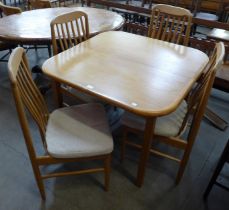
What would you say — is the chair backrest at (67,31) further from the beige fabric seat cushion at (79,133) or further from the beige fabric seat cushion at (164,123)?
the beige fabric seat cushion at (164,123)

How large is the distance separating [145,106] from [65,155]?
0.54 m

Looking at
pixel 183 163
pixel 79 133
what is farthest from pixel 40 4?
pixel 183 163

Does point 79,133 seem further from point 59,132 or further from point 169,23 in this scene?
point 169,23

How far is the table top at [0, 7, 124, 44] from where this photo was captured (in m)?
1.95

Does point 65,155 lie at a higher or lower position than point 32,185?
higher

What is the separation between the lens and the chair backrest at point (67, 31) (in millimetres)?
1702

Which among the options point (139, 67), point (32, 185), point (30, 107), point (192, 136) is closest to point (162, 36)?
point (139, 67)

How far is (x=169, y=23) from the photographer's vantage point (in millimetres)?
2150

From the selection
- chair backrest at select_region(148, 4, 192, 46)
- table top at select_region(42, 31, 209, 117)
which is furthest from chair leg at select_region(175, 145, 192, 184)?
chair backrest at select_region(148, 4, 192, 46)

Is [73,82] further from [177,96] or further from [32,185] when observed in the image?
[32,185]

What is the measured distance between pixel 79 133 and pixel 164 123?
555mm

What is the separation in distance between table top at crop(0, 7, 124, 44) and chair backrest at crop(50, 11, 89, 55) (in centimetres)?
15

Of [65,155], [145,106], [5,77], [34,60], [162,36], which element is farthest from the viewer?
[34,60]

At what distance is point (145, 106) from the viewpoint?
111cm
